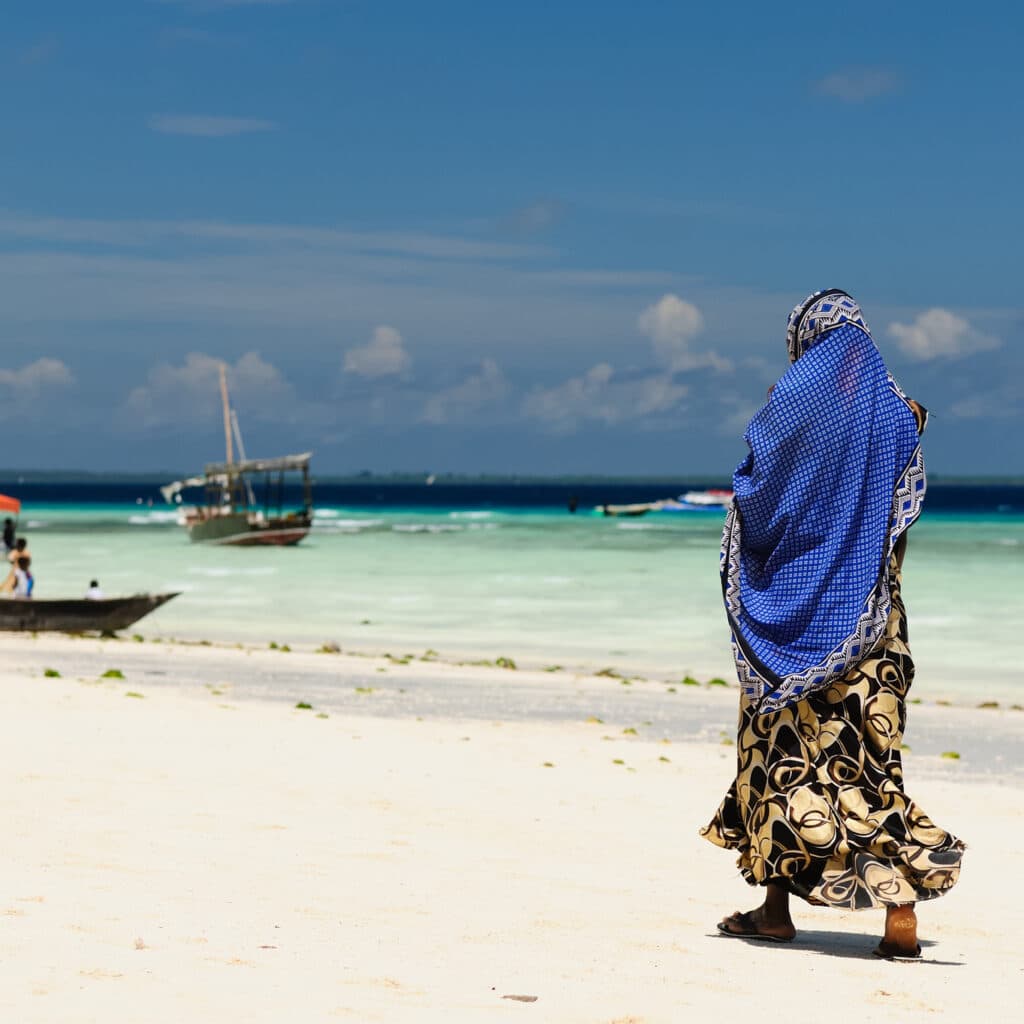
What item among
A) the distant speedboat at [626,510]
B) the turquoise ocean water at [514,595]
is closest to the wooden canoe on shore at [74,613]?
the turquoise ocean water at [514,595]

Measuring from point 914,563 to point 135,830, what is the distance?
4892cm

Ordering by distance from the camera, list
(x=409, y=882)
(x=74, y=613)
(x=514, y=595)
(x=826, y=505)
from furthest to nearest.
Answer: (x=514, y=595), (x=74, y=613), (x=409, y=882), (x=826, y=505)

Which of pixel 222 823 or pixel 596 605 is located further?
pixel 596 605

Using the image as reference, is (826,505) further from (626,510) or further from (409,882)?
(626,510)

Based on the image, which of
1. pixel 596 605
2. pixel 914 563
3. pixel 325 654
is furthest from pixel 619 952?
pixel 914 563

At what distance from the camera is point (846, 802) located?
500 cm

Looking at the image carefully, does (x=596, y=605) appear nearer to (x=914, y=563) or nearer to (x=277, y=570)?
(x=277, y=570)

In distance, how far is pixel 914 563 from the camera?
53031 millimetres

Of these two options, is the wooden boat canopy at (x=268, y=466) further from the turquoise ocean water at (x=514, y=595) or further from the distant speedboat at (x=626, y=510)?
the distant speedboat at (x=626, y=510)

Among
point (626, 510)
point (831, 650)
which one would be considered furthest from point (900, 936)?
point (626, 510)

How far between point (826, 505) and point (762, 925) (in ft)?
4.78

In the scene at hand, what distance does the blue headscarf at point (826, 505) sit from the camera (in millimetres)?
5109

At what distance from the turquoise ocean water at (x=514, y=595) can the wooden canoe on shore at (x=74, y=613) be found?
93.7 inches

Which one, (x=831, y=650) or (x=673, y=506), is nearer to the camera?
(x=831, y=650)
